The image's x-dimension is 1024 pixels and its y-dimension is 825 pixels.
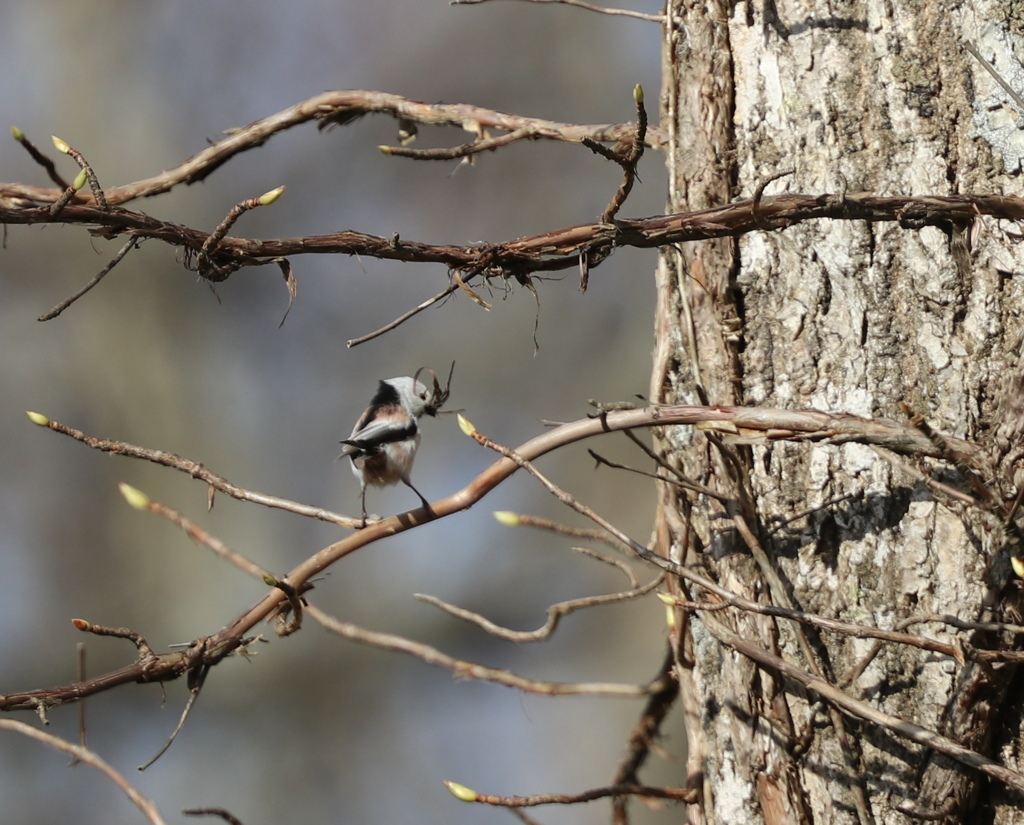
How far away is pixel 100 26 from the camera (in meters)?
7.18

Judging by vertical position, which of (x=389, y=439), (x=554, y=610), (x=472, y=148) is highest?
(x=472, y=148)

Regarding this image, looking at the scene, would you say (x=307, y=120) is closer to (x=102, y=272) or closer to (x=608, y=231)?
(x=102, y=272)

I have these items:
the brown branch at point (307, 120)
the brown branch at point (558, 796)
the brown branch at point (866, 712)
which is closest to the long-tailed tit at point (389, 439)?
the brown branch at point (307, 120)

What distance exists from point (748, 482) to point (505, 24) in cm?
580

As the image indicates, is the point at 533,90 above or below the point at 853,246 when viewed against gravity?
above

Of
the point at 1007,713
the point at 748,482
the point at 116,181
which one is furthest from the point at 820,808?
the point at 116,181

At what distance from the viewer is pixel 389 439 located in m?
2.45

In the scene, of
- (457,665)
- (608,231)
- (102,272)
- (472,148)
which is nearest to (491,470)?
(608,231)

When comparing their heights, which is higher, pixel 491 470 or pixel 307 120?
pixel 307 120

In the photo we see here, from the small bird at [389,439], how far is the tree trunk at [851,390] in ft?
2.82

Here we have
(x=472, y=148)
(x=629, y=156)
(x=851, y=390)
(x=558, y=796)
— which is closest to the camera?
(x=629, y=156)

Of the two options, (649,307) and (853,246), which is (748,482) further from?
(649,307)

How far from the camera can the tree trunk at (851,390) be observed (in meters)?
1.59

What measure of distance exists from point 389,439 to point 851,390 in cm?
121
